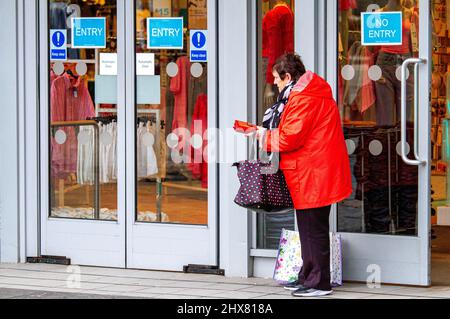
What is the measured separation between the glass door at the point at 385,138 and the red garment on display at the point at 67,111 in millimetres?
2372

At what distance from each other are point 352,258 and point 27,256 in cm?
301

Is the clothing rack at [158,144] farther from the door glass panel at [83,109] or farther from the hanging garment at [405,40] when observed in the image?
the hanging garment at [405,40]

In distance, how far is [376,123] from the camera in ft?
28.9

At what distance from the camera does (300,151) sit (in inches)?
322

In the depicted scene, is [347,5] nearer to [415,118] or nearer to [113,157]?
[415,118]

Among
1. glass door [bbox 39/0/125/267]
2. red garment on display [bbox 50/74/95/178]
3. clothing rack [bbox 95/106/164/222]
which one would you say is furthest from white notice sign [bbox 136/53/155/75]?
red garment on display [bbox 50/74/95/178]

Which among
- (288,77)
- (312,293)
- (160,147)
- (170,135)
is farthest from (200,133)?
(312,293)

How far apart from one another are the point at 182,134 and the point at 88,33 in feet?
4.02

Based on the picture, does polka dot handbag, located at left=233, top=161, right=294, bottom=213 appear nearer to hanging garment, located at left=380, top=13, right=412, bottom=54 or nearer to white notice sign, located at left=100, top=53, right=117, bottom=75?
hanging garment, located at left=380, top=13, right=412, bottom=54

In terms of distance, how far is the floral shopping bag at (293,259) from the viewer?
8641 mm

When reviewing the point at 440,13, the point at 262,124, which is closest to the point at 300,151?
the point at 262,124

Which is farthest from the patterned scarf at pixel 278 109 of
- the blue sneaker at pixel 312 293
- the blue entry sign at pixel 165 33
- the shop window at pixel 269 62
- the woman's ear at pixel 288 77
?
the blue entry sign at pixel 165 33

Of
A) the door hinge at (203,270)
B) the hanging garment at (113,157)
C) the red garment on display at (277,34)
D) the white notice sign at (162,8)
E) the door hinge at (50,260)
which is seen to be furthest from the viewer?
the door hinge at (50,260)
